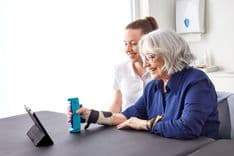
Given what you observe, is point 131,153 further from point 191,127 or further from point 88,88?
point 88,88

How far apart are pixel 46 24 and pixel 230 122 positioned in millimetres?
1958

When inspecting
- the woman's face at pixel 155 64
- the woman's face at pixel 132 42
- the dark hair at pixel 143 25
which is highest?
the dark hair at pixel 143 25

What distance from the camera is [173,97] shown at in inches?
61.4

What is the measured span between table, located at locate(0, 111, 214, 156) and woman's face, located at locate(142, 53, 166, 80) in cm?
28

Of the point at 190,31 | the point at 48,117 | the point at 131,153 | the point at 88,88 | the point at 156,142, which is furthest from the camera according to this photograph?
the point at 88,88

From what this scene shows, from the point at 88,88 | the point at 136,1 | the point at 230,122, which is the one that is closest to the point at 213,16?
the point at 136,1

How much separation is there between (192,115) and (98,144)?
387mm

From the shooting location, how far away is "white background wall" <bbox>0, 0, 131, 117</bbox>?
296 cm

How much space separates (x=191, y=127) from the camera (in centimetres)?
137

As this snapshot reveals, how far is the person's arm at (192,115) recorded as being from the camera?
138 centimetres

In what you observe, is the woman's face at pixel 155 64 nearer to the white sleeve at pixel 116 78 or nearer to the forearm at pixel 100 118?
the forearm at pixel 100 118

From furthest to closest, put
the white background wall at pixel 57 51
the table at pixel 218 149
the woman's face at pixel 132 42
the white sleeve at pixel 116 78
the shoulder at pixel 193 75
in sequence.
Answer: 1. the white background wall at pixel 57 51
2. the white sleeve at pixel 116 78
3. the woman's face at pixel 132 42
4. the shoulder at pixel 193 75
5. the table at pixel 218 149

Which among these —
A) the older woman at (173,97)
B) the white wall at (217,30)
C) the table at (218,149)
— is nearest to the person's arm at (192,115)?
the older woman at (173,97)

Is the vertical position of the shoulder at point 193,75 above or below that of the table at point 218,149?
above
